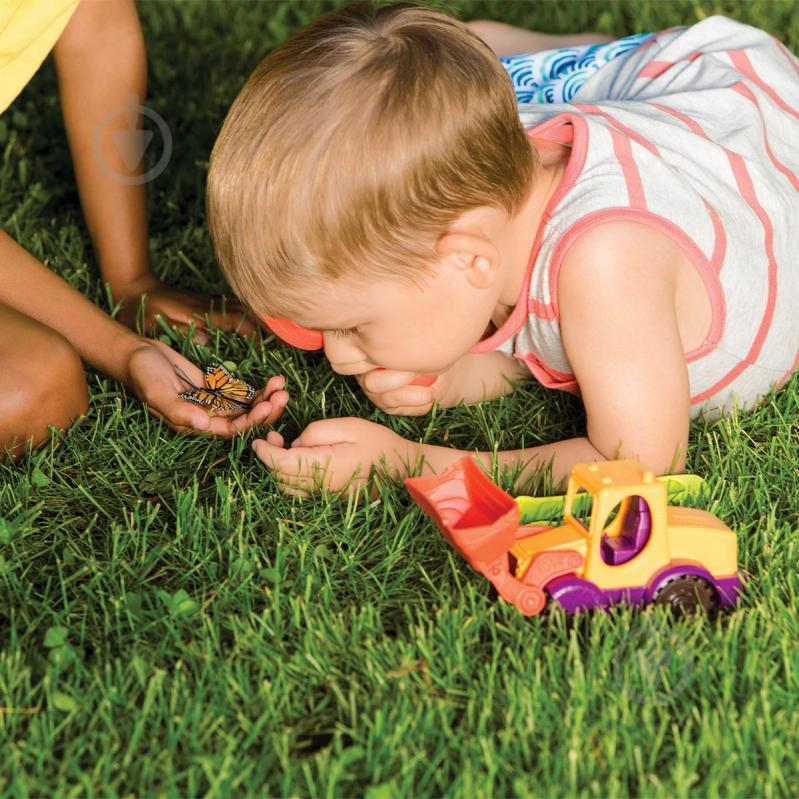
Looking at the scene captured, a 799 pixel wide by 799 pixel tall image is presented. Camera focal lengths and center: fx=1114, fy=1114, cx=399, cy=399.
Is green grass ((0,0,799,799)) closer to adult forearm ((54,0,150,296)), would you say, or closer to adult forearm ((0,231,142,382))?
adult forearm ((0,231,142,382))

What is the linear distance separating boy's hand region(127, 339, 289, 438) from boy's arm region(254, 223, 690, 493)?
0.46 ft

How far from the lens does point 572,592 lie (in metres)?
1.47

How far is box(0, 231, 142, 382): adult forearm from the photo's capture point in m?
2.07

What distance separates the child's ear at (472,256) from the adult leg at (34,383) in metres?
0.71

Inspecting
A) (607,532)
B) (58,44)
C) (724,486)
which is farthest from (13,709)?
(58,44)

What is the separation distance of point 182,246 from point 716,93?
125 centimetres

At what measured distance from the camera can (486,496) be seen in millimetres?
1492

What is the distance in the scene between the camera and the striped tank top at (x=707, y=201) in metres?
1.76

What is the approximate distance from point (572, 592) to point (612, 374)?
38 centimetres

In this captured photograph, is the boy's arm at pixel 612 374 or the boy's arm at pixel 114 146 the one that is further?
the boy's arm at pixel 114 146

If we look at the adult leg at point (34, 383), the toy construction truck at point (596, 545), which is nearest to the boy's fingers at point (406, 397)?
the toy construction truck at point (596, 545)

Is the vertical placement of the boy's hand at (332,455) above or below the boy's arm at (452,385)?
above

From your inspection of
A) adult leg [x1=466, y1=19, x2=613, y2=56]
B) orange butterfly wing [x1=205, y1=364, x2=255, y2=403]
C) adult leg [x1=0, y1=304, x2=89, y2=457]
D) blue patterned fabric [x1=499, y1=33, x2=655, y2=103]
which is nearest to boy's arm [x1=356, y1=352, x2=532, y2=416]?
orange butterfly wing [x1=205, y1=364, x2=255, y2=403]

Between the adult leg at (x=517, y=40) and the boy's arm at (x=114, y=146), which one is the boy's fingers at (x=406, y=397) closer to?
the boy's arm at (x=114, y=146)
